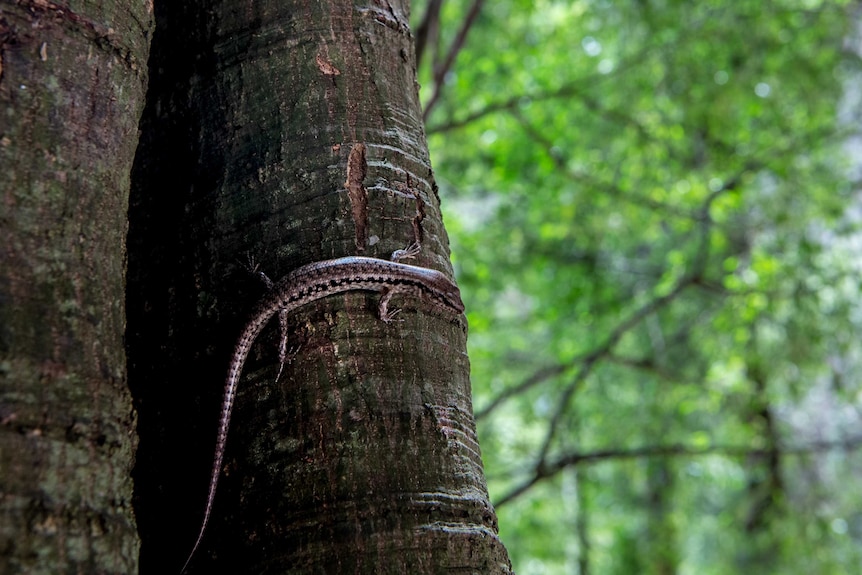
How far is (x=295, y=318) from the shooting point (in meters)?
2.06

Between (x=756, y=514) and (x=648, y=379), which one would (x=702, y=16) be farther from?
(x=756, y=514)

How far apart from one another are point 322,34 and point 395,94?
0.27m

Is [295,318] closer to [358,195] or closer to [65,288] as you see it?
[358,195]

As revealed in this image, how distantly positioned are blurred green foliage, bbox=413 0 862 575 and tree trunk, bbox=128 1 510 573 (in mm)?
4167

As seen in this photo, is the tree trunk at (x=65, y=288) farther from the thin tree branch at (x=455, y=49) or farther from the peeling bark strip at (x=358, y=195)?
the thin tree branch at (x=455, y=49)

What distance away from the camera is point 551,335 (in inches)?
447

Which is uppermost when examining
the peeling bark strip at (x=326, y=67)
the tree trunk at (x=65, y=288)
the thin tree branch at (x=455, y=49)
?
the thin tree branch at (x=455, y=49)

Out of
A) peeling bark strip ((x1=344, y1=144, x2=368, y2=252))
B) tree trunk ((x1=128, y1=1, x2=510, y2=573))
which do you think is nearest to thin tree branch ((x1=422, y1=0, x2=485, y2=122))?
tree trunk ((x1=128, y1=1, x2=510, y2=573))

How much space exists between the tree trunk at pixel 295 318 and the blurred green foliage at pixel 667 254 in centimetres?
417

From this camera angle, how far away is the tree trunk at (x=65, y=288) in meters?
1.50

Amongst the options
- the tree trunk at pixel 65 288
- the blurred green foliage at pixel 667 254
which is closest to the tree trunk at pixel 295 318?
the tree trunk at pixel 65 288

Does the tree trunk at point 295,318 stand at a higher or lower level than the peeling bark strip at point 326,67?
lower

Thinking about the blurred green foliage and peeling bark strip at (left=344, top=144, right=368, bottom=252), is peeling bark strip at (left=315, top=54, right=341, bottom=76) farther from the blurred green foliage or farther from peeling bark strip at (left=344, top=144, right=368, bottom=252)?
the blurred green foliage

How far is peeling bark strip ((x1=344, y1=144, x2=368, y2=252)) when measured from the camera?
2234 millimetres
